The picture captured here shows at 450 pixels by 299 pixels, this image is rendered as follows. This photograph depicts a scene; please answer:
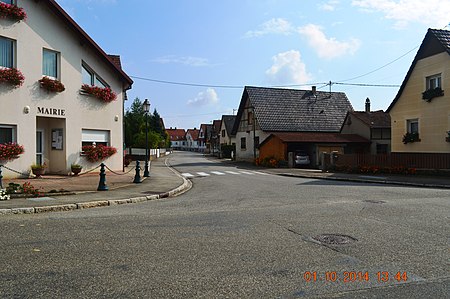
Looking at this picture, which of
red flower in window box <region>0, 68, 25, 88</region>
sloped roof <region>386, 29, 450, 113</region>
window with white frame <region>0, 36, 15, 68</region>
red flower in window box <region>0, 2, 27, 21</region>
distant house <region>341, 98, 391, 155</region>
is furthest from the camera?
distant house <region>341, 98, 391, 155</region>

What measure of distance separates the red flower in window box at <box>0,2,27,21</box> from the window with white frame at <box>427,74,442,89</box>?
2260cm

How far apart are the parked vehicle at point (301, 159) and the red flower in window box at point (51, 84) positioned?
21.4m

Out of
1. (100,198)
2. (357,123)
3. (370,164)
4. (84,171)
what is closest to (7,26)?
(84,171)

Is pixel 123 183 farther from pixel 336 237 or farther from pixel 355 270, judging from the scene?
pixel 355 270

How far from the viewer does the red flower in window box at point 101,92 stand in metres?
19.8

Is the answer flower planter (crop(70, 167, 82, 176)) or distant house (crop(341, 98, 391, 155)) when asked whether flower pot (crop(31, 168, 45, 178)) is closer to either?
flower planter (crop(70, 167, 82, 176))

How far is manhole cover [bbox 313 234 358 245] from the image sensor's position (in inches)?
265

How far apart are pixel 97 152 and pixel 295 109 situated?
2806 centimetres

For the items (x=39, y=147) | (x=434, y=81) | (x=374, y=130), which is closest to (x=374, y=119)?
(x=374, y=130)

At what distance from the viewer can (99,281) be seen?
4707 millimetres

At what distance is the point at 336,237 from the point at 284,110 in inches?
1452

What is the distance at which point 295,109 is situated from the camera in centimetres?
4391

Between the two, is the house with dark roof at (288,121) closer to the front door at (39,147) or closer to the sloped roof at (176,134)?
the front door at (39,147)
